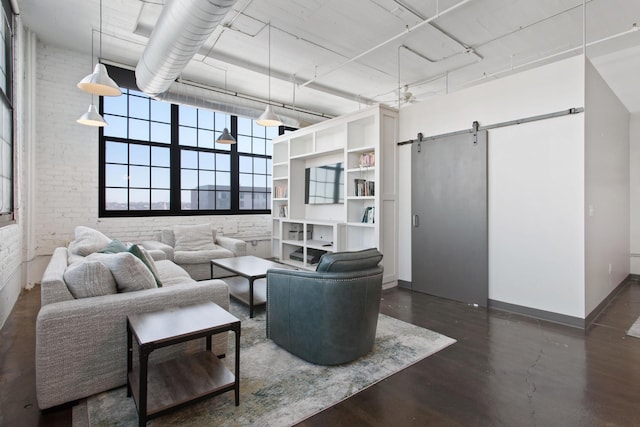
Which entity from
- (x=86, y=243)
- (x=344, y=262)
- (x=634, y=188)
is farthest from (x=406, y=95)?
(x=86, y=243)

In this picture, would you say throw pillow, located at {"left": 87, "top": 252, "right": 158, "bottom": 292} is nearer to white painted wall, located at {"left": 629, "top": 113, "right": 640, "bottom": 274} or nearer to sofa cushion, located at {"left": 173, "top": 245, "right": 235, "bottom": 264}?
sofa cushion, located at {"left": 173, "top": 245, "right": 235, "bottom": 264}

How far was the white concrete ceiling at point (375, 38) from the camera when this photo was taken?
12.4 ft

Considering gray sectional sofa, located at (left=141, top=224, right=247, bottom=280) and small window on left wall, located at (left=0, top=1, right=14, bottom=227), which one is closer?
small window on left wall, located at (left=0, top=1, right=14, bottom=227)

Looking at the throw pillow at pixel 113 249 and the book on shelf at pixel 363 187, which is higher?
the book on shelf at pixel 363 187

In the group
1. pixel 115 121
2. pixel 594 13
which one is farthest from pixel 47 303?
pixel 594 13

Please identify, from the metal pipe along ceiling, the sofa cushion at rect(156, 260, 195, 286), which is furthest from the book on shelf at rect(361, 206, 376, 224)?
the metal pipe along ceiling

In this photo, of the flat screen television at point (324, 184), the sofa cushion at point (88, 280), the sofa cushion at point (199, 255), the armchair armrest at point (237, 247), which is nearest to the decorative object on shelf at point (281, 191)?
the flat screen television at point (324, 184)

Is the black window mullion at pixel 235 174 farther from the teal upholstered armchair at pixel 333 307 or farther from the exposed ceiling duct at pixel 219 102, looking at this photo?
the teal upholstered armchair at pixel 333 307

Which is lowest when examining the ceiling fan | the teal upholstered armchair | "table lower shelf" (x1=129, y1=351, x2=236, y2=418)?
"table lower shelf" (x1=129, y1=351, x2=236, y2=418)

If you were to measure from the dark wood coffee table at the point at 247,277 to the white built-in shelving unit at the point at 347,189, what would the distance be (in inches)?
53.8

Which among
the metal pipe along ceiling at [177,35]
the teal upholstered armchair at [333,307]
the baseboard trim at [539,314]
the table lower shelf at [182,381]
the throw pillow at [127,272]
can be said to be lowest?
the baseboard trim at [539,314]

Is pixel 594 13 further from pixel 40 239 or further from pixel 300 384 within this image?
pixel 40 239

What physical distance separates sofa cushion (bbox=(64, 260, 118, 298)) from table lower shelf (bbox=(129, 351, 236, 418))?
1.91ft

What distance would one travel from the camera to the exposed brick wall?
4.66m
